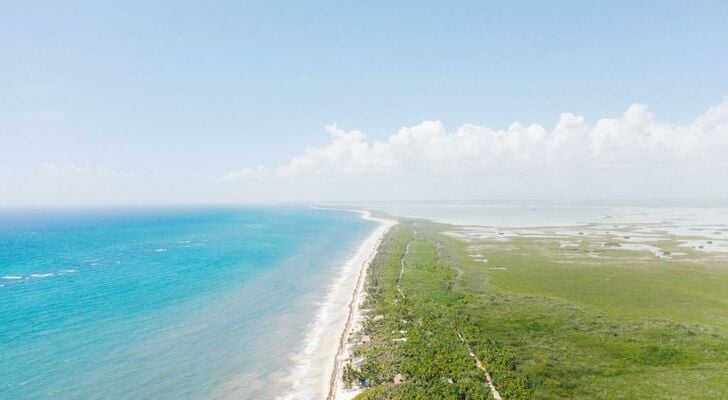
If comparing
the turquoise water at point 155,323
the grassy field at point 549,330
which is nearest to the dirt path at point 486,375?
the grassy field at point 549,330

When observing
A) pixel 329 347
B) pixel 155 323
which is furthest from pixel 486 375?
pixel 155 323

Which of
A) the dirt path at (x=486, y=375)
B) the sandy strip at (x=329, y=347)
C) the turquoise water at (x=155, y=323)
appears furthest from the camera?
the turquoise water at (x=155, y=323)

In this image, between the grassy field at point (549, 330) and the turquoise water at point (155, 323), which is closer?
the grassy field at point (549, 330)

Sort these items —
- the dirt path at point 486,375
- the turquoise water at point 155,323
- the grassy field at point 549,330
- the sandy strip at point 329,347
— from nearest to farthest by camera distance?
the dirt path at point 486,375
the grassy field at point 549,330
the sandy strip at point 329,347
the turquoise water at point 155,323

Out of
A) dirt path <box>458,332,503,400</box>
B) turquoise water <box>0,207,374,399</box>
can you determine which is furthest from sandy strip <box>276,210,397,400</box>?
dirt path <box>458,332,503,400</box>

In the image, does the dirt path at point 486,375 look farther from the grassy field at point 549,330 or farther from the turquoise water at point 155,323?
the turquoise water at point 155,323

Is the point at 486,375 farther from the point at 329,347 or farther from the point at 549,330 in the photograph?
the point at 329,347

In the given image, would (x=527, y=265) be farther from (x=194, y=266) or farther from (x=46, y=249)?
(x=46, y=249)

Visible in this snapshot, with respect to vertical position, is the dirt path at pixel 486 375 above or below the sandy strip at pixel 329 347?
above
